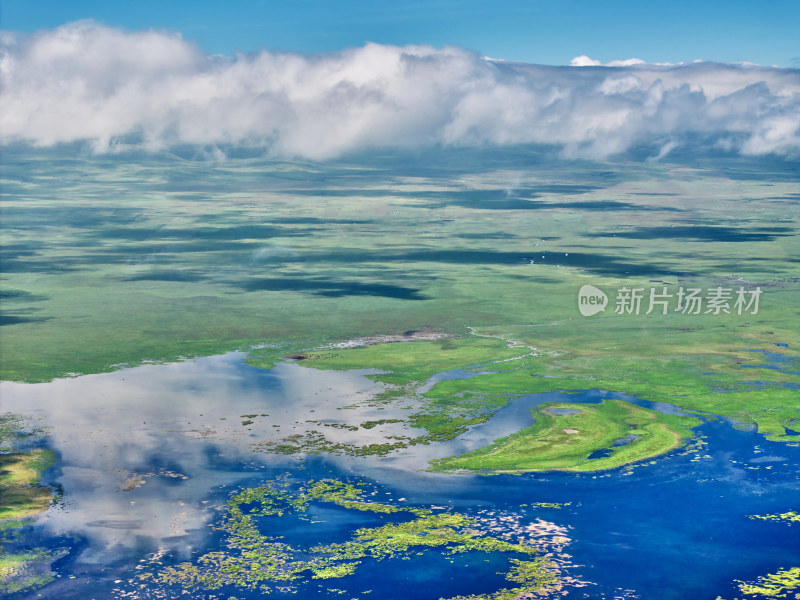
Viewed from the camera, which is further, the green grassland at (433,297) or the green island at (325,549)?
the green grassland at (433,297)

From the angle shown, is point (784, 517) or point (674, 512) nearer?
point (784, 517)

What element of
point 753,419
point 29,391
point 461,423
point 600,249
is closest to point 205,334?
point 29,391

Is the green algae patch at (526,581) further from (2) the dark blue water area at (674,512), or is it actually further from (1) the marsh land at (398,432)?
(2) the dark blue water area at (674,512)

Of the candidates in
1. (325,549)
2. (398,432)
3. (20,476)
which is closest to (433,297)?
(398,432)

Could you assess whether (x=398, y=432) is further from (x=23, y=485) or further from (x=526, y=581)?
(x=23, y=485)

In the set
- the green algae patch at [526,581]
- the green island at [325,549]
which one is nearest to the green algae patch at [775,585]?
the green island at [325,549]

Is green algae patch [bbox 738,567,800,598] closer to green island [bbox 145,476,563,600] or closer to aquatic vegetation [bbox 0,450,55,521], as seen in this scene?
green island [bbox 145,476,563,600]

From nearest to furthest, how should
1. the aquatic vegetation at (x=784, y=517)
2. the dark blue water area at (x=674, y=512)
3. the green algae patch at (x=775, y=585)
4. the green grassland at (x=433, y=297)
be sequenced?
the green algae patch at (x=775, y=585) → the dark blue water area at (x=674, y=512) → the aquatic vegetation at (x=784, y=517) → the green grassland at (x=433, y=297)

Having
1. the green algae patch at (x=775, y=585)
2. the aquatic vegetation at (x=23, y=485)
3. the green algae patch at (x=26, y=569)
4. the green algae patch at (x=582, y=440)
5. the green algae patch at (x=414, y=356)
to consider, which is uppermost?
the green algae patch at (x=414, y=356)
